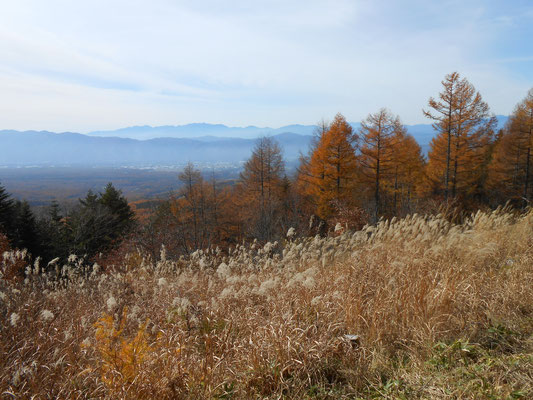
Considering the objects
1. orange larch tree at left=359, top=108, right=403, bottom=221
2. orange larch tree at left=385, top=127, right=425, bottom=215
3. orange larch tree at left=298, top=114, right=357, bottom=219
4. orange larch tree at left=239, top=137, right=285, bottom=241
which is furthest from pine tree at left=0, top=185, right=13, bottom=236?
orange larch tree at left=385, top=127, right=425, bottom=215

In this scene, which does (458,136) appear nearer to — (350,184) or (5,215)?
(350,184)

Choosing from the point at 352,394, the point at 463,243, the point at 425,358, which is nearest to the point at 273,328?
the point at 352,394

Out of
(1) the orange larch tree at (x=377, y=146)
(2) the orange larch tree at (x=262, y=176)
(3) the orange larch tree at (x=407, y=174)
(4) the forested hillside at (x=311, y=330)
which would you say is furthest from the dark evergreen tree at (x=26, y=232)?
(3) the orange larch tree at (x=407, y=174)

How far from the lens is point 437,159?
21.8m

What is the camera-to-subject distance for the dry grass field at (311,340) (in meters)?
2.12

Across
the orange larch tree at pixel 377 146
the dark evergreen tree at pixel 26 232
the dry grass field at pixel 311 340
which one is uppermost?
the orange larch tree at pixel 377 146

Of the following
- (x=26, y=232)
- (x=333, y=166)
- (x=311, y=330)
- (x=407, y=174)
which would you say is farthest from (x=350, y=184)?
(x=26, y=232)

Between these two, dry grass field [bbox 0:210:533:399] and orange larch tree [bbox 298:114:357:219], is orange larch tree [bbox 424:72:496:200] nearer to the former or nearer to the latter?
orange larch tree [bbox 298:114:357:219]

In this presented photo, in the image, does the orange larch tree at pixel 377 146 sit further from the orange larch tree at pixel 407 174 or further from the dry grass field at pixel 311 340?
the dry grass field at pixel 311 340

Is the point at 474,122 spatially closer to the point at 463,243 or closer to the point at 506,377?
the point at 463,243

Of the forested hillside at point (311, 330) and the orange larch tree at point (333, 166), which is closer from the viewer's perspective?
the forested hillside at point (311, 330)

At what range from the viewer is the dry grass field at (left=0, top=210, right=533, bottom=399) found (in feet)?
6.95

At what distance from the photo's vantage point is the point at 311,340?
254 centimetres

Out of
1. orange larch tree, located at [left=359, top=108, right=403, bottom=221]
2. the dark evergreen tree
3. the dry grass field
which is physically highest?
orange larch tree, located at [left=359, top=108, right=403, bottom=221]
